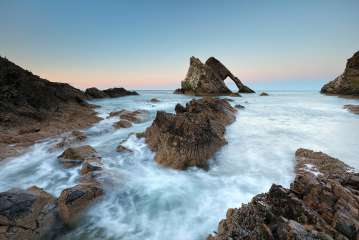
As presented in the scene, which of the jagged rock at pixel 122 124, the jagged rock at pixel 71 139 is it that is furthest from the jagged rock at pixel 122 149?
the jagged rock at pixel 122 124

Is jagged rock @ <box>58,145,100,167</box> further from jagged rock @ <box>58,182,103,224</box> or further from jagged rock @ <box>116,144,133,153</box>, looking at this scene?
jagged rock @ <box>58,182,103,224</box>

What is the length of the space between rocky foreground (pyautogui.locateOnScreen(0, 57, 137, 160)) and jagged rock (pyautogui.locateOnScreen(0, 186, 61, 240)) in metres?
3.95

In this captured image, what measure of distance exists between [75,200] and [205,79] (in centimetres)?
4445

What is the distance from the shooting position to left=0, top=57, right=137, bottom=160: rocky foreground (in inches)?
344

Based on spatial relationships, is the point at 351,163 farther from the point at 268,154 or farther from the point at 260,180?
the point at 260,180

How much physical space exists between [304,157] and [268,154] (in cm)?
117

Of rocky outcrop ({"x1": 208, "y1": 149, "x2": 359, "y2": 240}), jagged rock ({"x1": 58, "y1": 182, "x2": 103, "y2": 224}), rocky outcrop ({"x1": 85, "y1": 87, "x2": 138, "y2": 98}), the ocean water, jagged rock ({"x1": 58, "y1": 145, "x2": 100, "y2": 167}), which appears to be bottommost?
the ocean water

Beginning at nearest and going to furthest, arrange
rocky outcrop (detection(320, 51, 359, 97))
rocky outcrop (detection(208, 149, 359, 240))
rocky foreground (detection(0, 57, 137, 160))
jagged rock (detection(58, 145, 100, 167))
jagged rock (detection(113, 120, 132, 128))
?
rocky outcrop (detection(208, 149, 359, 240)), jagged rock (detection(58, 145, 100, 167)), rocky foreground (detection(0, 57, 137, 160)), jagged rock (detection(113, 120, 132, 128)), rocky outcrop (detection(320, 51, 359, 97))

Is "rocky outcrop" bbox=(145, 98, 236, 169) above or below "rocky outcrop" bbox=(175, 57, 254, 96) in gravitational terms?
below

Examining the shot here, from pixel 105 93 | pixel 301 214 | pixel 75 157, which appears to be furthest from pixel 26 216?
pixel 105 93

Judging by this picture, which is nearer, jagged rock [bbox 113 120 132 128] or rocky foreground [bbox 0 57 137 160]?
rocky foreground [bbox 0 57 137 160]

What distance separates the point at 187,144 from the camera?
704 cm

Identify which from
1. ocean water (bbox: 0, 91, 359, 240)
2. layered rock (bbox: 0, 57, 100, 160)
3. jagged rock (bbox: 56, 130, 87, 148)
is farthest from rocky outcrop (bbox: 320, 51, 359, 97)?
jagged rock (bbox: 56, 130, 87, 148)

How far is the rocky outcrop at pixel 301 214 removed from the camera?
274 cm
